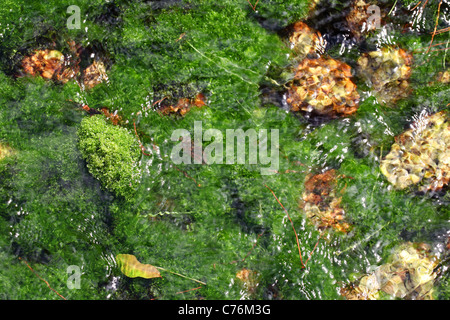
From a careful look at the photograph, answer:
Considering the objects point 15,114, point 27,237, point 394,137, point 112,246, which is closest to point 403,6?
point 394,137

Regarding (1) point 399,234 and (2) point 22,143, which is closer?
(1) point 399,234

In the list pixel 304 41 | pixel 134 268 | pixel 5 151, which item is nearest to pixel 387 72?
pixel 304 41

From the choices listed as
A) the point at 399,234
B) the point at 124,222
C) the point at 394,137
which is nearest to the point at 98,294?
the point at 124,222

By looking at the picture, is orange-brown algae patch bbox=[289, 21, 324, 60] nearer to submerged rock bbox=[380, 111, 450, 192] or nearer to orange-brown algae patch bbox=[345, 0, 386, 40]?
orange-brown algae patch bbox=[345, 0, 386, 40]

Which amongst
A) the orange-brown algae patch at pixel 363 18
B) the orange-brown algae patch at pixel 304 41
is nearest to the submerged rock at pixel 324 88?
the orange-brown algae patch at pixel 304 41

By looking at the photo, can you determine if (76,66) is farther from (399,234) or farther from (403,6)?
(399,234)

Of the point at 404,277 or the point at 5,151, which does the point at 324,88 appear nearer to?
the point at 404,277

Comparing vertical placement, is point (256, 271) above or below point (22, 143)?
below
